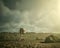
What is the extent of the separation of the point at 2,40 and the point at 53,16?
1.74 metres

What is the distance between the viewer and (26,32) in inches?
231

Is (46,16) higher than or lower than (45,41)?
higher

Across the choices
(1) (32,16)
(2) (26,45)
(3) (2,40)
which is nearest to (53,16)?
(1) (32,16)

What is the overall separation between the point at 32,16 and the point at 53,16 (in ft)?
2.17

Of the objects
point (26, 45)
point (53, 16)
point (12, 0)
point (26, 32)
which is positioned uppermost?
point (12, 0)

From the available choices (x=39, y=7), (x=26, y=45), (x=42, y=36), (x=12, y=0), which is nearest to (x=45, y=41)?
(x=42, y=36)

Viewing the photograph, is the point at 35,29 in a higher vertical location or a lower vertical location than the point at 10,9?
lower

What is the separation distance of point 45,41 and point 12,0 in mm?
1607

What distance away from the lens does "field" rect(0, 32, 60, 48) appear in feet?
18.9

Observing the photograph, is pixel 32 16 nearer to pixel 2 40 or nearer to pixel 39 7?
pixel 39 7

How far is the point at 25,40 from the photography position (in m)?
5.85

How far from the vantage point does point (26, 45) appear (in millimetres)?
5770

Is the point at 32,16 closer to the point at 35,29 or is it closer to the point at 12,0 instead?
the point at 35,29

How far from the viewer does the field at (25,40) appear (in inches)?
227
